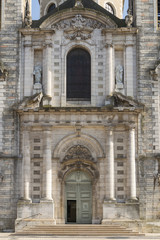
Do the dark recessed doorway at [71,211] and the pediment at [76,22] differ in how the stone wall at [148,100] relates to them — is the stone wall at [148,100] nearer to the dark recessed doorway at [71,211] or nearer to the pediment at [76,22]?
the pediment at [76,22]

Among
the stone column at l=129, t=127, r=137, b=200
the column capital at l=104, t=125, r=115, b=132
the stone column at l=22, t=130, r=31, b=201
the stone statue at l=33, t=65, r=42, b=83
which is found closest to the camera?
the stone column at l=129, t=127, r=137, b=200

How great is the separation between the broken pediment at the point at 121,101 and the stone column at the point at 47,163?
2995 mm

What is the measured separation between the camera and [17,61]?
24125 mm

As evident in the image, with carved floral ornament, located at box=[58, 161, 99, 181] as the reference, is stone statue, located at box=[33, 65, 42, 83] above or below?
above

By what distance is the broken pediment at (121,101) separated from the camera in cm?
2312

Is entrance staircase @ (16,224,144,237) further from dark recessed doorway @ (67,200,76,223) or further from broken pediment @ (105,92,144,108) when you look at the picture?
broken pediment @ (105,92,144,108)

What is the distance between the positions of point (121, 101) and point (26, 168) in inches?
200

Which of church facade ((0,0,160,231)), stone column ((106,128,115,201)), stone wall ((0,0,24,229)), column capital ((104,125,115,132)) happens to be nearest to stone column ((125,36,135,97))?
church facade ((0,0,160,231))

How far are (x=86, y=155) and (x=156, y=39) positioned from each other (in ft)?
20.3

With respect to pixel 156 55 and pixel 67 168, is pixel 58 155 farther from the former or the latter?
pixel 156 55

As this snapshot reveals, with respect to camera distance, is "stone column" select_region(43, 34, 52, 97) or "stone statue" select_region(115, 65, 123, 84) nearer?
"stone column" select_region(43, 34, 52, 97)

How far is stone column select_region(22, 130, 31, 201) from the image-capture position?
22750 millimetres

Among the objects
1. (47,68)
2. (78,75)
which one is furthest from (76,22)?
(47,68)

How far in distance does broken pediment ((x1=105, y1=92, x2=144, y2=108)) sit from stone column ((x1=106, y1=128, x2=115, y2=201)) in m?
1.21
